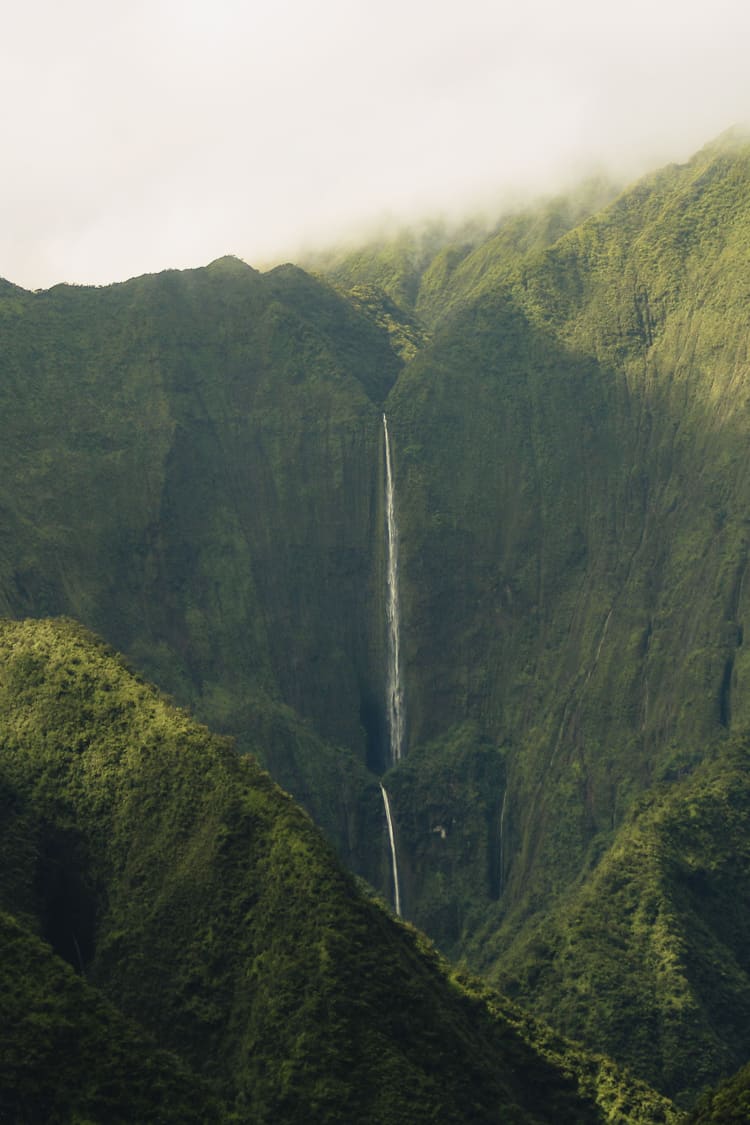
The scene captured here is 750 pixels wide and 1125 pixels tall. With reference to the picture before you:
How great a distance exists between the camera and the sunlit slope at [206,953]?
60.6 m

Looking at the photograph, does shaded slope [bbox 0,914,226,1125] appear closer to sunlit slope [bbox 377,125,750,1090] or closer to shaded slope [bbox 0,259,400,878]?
sunlit slope [bbox 377,125,750,1090]

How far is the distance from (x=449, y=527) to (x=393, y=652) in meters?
8.32

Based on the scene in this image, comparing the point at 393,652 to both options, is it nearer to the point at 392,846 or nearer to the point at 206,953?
the point at 392,846

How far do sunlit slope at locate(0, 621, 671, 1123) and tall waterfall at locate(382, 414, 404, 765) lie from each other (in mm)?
34909

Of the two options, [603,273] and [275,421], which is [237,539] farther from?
[603,273]

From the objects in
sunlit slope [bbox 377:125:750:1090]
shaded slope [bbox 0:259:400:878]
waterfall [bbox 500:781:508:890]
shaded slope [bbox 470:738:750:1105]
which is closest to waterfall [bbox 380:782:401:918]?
sunlit slope [bbox 377:125:750:1090]

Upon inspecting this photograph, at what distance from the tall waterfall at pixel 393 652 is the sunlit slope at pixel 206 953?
34.9 meters

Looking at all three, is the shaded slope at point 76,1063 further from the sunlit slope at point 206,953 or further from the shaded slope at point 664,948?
the shaded slope at point 664,948

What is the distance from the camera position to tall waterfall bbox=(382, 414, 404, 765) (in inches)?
4491

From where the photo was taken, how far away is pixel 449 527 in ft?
383

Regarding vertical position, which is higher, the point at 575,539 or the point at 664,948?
the point at 575,539

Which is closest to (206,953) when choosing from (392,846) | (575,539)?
(392,846)

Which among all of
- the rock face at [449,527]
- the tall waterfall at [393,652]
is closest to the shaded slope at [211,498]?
the rock face at [449,527]

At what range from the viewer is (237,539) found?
382ft
